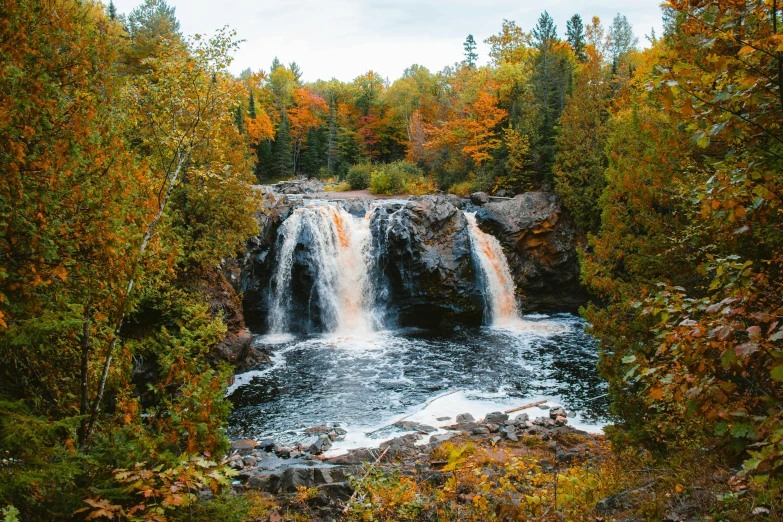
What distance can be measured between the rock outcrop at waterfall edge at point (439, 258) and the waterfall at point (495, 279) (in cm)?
47

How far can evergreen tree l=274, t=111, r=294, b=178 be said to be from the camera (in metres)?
44.7

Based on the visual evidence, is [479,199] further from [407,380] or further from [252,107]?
[252,107]

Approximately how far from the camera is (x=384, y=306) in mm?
20703

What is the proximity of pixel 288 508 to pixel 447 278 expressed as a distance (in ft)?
49.0

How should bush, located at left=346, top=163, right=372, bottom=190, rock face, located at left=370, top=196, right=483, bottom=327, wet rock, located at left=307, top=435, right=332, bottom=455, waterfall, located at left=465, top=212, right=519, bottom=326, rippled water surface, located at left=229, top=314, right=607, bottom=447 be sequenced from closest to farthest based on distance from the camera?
wet rock, located at left=307, top=435, right=332, bottom=455
rippled water surface, located at left=229, top=314, right=607, bottom=447
rock face, located at left=370, top=196, right=483, bottom=327
waterfall, located at left=465, top=212, right=519, bottom=326
bush, located at left=346, top=163, right=372, bottom=190

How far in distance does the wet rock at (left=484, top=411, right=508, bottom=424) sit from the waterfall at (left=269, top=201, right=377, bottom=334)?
9.10 m

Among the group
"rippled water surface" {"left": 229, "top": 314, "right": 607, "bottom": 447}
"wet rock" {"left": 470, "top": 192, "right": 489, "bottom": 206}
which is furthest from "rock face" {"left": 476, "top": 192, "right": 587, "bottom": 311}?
"rippled water surface" {"left": 229, "top": 314, "right": 607, "bottom": 447}

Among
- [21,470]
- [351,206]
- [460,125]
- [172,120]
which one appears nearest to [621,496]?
[21,470]

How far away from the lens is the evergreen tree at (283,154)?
44.7m

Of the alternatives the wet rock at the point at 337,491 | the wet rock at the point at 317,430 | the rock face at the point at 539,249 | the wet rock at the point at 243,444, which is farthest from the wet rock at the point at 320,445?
the rock face at the point at 539,249

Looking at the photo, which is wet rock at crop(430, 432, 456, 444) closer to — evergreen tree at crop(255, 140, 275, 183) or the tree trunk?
the tree trunk

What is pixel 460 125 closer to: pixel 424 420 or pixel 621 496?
pixel 424 420

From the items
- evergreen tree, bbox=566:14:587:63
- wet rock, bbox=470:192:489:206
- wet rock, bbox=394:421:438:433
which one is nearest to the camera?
wet rock, bbox=394:421:438:433

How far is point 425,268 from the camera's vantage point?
2041 centimetres
